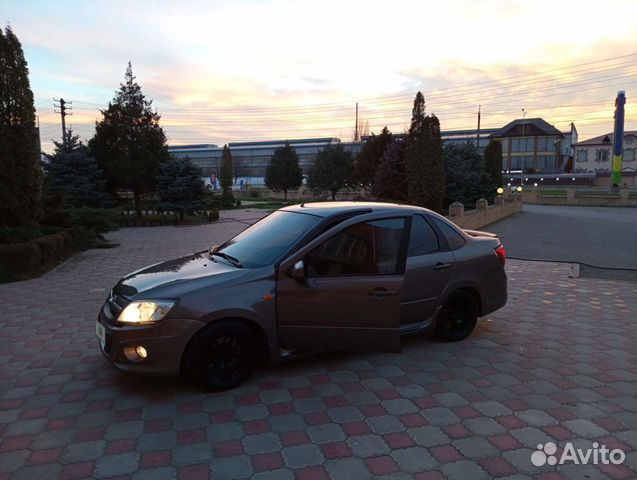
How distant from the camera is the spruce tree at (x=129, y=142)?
21.2m

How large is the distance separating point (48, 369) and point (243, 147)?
10589 centimetres

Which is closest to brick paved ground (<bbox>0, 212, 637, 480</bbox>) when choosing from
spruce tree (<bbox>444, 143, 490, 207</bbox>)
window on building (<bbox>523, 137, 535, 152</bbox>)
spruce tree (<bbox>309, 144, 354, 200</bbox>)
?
spruce tree (<bbox>444, 143, 490, 207</bbox>)

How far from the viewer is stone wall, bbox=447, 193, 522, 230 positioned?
1648 centimetres

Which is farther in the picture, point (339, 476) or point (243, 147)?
point (243, 147)

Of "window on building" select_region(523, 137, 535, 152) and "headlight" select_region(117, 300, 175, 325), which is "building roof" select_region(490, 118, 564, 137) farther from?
"headlight" select_region(117, 300, 175, 325)

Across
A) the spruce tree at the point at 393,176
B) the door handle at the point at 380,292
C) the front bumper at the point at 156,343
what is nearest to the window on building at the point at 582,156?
the spruce tree at the point at 393,176

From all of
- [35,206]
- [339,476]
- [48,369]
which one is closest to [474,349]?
[339,476]

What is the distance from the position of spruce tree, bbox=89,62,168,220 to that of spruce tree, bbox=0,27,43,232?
1173 cm

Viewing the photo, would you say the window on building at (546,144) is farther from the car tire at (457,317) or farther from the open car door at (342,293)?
the open car door at (342,293)

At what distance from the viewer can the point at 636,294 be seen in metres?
7.81

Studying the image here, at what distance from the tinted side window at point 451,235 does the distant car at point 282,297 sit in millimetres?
268

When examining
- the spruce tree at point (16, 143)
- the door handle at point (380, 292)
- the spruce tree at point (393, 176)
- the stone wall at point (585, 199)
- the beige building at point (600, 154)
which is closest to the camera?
the door handle at point (380, 292)

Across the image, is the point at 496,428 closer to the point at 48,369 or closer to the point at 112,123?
A: the point at 48,369

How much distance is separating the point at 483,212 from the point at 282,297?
744 inches
